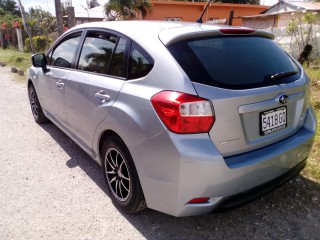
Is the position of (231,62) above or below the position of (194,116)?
above

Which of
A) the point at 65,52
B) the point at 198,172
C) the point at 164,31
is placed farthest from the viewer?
the point at 65,52

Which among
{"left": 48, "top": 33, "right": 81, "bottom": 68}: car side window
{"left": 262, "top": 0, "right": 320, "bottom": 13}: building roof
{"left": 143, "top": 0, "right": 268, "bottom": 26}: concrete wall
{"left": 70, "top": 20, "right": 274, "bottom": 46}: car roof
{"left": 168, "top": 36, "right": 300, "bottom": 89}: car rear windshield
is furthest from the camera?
{"left": 262, "top": 0, "right": 320, "bottom": 13}: building roof

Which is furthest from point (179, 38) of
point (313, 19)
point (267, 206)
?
point (313, 19)

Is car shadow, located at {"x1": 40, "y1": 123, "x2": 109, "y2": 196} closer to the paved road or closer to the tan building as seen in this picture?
the paved road

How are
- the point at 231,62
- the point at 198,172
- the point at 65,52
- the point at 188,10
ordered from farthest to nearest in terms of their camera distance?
1. the point at 188,10
2. the point at 65,52
3. the point at 231,62
4. the point at 198,172

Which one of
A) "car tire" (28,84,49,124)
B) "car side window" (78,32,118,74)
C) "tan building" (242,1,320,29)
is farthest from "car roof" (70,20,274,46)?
"tan building" (242,1,320,29)

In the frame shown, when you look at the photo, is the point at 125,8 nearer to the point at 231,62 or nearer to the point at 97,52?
the point at 97,52

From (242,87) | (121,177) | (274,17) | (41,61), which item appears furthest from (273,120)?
(274,17)

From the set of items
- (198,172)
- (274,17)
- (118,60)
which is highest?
(118,60)

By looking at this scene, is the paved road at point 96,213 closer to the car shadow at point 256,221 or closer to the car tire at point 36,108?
the car shadow at point 256,221

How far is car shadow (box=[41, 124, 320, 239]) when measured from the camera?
254 cm

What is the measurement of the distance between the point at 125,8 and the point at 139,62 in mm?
16042

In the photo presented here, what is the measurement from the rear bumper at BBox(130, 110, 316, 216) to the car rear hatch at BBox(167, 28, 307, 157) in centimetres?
9

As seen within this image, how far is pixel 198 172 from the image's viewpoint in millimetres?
2072
